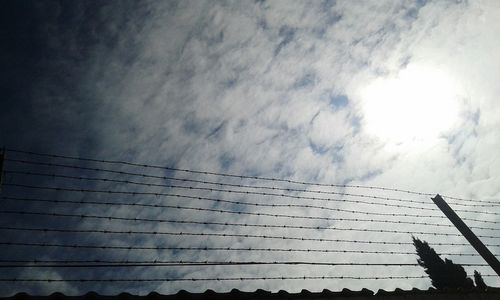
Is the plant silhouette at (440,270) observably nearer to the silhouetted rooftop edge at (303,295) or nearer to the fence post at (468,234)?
the fence post at (468,234)

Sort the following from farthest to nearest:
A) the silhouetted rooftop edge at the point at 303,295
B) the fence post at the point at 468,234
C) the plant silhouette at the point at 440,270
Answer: the plant silhouette at the point at 440,270 → the fence post at the point at 468,234 → the silhouetted rooftop edge at the point at 303,295

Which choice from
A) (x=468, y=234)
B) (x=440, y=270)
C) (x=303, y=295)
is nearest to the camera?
(x=303, y=295)

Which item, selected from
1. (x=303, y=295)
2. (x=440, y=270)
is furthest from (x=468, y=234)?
(x=440, y=270)

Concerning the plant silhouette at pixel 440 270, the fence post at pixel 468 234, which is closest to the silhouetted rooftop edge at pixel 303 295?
the fence post at pixel 468 234

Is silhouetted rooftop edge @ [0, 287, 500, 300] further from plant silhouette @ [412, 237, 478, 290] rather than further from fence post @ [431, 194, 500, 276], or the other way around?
plant silhouette @ [412, 237, 478, 290]

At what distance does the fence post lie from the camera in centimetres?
966

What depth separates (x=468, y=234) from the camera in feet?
33.6

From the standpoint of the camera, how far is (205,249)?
665cm

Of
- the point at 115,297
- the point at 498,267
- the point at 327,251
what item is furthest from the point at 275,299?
the point at 498,267

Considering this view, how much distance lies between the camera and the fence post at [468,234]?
9.66m

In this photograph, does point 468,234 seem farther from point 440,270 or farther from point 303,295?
point 440,270

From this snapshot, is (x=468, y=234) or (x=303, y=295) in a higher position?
(x=468, y=234)

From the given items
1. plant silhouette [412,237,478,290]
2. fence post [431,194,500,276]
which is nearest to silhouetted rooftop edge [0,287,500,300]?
fence post [431,194,500,276]

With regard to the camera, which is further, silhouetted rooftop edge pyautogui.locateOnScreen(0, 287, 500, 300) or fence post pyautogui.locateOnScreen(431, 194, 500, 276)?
fence post pyautogui.locateOnScreen(431, 194, 500, 276)
